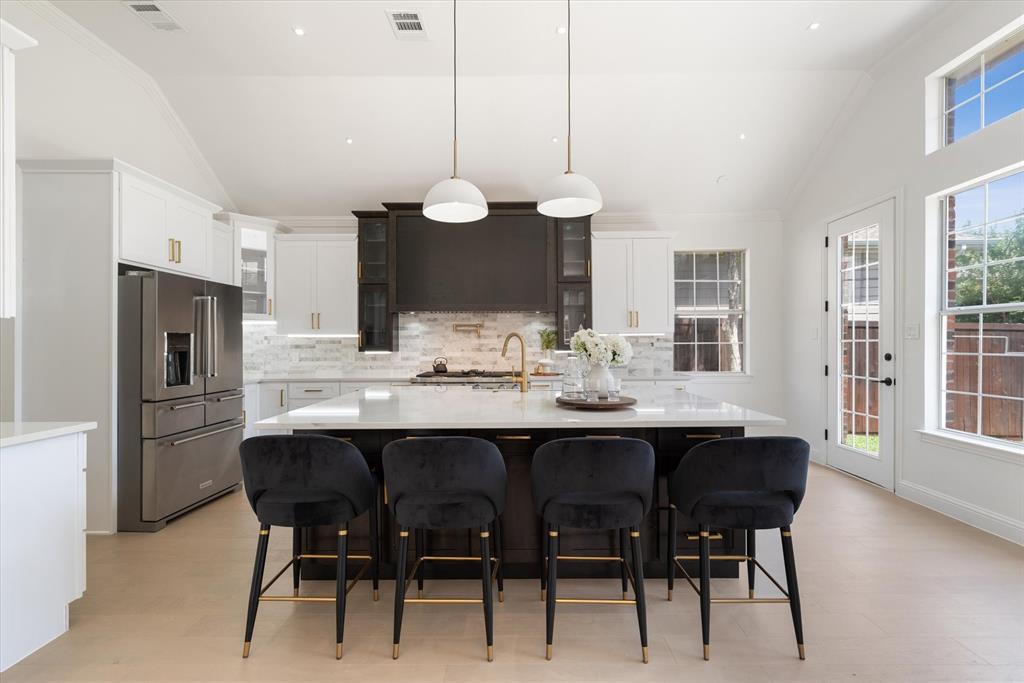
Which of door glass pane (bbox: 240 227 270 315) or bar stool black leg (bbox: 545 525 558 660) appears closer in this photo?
bar stool black leg (bbox: 545 525 558 660)

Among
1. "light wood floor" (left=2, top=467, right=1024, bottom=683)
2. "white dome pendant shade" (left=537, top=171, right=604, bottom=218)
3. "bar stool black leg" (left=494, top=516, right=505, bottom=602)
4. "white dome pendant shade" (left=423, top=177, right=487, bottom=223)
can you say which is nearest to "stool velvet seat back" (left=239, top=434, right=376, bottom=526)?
"light wood floor" (left=2, top=467, right=1024, bottom=683)

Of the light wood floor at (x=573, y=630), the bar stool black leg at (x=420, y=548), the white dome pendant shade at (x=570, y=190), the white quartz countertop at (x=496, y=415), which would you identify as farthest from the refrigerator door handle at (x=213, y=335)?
the white dome pendant shade at (x=570, y=190)

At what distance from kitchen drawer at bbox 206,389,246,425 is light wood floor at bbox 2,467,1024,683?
3.93ft

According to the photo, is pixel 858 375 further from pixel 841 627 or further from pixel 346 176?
pixel 346 176

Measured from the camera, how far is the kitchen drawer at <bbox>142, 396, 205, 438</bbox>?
12.0ft

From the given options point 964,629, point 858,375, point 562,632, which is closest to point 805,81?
point 858,375

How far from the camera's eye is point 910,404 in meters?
4.17

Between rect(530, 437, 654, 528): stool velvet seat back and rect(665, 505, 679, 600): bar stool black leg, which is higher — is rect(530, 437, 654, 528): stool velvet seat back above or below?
above

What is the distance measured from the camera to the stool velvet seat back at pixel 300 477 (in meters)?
2.20

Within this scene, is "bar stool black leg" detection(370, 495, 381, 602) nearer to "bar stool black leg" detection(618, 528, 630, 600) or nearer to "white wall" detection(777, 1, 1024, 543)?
"bar stool black leg" detection(618, 528, 630, 600)

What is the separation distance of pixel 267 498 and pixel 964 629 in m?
3.03

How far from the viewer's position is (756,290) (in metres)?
6.24

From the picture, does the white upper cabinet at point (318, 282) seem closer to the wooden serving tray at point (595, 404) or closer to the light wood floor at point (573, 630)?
the light wood floor at point (573, 630)

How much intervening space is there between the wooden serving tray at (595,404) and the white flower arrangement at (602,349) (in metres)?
0.20
